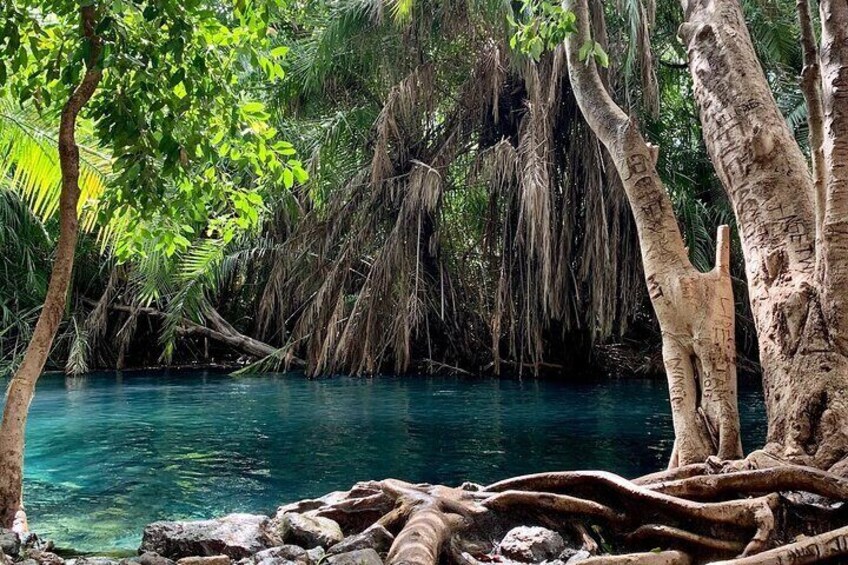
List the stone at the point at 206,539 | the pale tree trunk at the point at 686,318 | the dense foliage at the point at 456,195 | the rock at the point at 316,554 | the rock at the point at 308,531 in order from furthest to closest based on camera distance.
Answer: the dense foliage at the point at 456,195
the pale tree trunk at the point at 686,318
the rock at the point at 308,531
the stone at the point at 206,539
the rock at the point at 316,554

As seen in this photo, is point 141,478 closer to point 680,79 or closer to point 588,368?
point 588,368

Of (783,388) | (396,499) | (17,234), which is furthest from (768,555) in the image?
(17,234)

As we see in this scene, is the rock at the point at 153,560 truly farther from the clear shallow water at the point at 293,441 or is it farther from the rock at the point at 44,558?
the clear shallow water at the point at 293,441

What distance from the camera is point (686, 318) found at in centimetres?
399

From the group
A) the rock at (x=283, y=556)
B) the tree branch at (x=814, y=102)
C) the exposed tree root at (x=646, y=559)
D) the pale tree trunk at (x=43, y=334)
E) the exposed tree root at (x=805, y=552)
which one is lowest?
the rock at (x=283, y=556)

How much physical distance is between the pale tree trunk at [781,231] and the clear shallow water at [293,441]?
7.02 feet

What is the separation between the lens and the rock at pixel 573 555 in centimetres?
298

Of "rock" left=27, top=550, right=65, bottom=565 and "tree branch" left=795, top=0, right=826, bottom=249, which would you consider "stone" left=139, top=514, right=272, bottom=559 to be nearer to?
"rock" left=27, top=550, right=65, bottom=565

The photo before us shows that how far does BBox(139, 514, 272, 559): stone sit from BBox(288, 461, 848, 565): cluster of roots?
43cm

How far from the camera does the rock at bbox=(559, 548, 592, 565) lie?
298 cm

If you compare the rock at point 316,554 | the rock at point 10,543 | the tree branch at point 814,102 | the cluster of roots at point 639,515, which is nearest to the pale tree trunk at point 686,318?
the cluster of roots at point 639,515

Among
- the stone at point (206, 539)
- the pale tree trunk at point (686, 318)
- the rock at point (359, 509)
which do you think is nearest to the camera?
the stone at point (206, 539)

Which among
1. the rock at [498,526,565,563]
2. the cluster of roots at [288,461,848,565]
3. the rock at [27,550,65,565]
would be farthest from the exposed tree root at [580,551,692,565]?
the rock at [27,550,65,565]

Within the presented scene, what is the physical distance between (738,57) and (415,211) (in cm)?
810
